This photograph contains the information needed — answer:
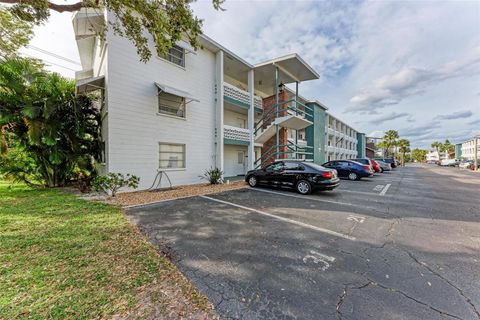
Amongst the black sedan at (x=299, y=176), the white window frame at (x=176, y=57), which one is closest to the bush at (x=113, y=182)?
the black sedan at (x=299, y=176)

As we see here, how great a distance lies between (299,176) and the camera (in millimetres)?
9094

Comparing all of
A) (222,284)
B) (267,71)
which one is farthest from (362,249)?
(267,71)

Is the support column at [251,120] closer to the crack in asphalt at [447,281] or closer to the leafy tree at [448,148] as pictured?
the crack in asphalt at [447,281]

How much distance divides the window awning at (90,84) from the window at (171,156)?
376 centimetres

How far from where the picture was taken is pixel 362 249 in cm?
382

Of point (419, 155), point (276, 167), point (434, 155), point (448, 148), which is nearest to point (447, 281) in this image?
point (276, 167)

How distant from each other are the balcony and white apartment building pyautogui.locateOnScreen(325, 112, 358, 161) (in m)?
18.5

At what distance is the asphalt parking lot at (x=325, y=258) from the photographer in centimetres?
235

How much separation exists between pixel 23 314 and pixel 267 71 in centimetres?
1583

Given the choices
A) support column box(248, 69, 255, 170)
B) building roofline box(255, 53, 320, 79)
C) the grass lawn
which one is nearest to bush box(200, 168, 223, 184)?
support column box(248, 69, 255, 170)

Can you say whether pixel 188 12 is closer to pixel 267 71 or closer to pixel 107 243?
pixel 107 243

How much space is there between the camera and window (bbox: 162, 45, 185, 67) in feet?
35.7

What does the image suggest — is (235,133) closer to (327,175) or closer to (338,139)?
(327,175)

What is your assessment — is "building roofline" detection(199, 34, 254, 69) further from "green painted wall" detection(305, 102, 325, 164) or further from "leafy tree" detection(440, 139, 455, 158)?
"leafy tree" detection(440, 139, 455, 158)
